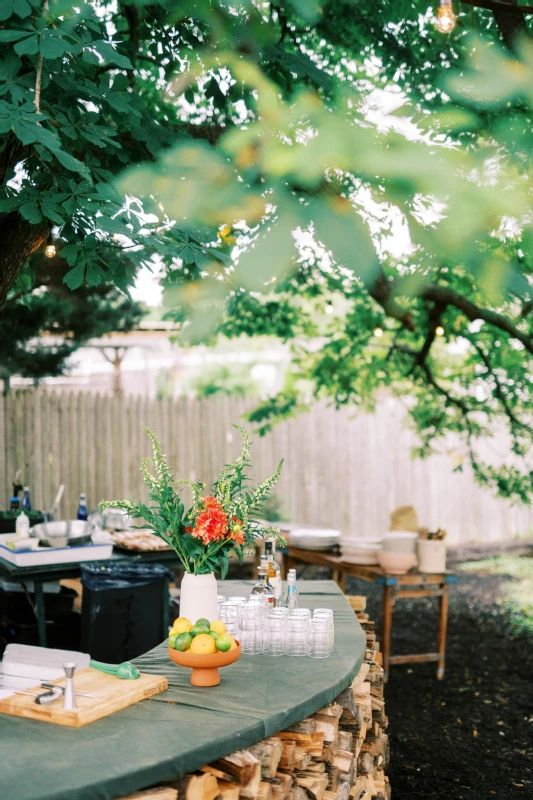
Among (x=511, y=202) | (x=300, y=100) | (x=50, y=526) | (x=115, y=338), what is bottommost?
(x=50, y=526)

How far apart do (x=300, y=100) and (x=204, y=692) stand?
68.6 inches

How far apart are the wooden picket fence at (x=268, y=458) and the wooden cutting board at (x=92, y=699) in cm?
609

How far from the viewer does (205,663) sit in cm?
220

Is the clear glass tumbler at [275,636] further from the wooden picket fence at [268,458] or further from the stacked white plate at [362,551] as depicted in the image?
the wooden picket fence at [268,458]

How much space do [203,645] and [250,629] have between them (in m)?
0.45

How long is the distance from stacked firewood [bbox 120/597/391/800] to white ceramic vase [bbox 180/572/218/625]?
1.50 ft

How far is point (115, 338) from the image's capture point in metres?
15.5

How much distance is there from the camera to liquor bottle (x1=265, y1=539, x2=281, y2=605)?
2.97 meters

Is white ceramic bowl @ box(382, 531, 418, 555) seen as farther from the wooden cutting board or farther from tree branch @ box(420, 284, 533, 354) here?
the wooden cutting board

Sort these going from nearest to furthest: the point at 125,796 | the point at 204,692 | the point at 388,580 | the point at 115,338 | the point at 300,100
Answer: the point at 300,100 → the point at 125,796 → the point at 204,692 → the point at 388,580 → the point at 115,338

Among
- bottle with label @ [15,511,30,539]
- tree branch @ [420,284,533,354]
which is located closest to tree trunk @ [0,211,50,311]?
bottle with label @ [15,511,30,539]

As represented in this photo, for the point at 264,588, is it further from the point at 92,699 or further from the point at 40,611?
the point at 40,611

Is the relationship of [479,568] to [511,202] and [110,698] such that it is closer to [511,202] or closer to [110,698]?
[110,698]

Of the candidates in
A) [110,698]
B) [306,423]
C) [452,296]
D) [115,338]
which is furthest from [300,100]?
[115,338]
